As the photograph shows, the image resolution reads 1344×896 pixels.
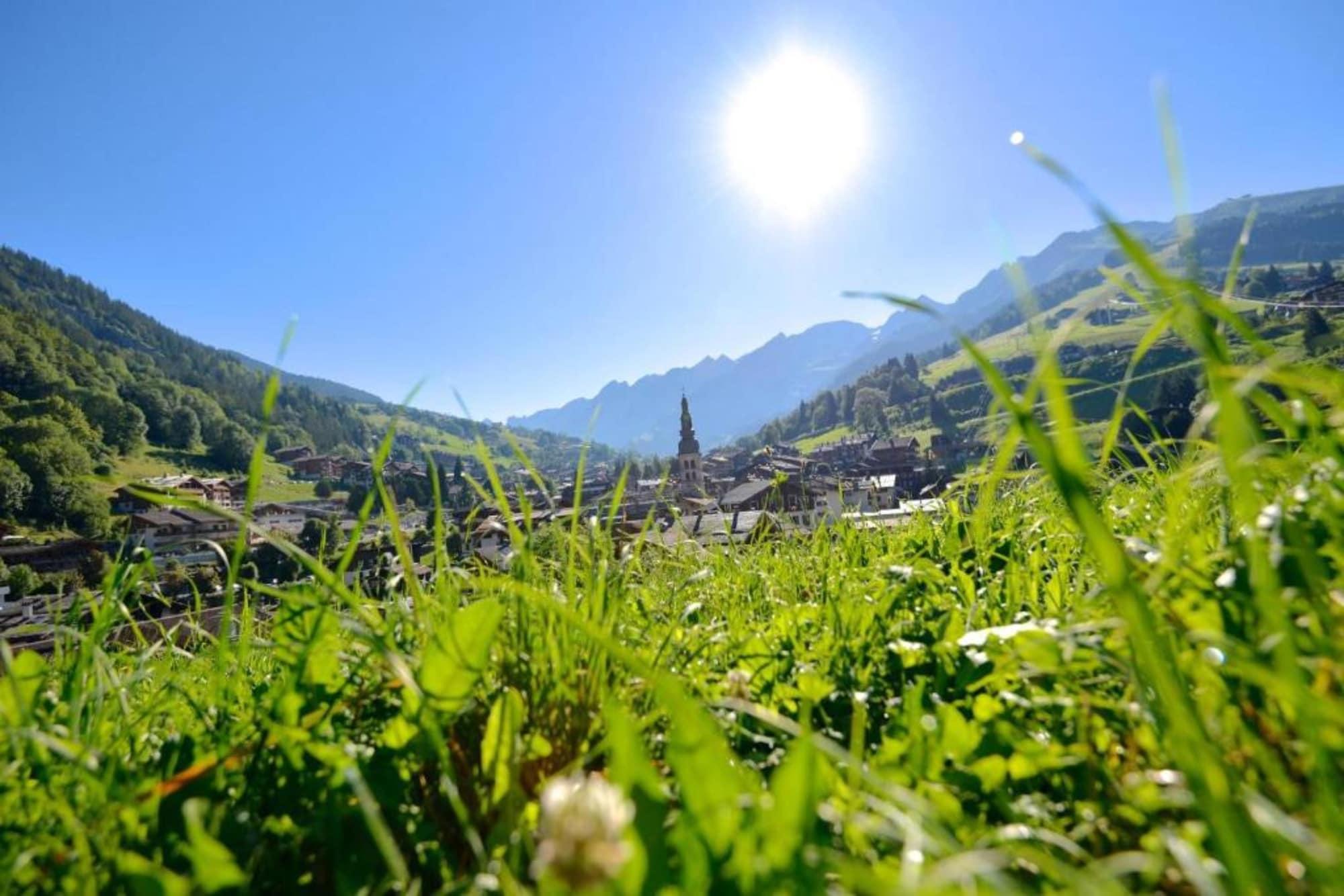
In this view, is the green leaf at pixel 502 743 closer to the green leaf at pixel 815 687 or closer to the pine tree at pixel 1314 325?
the green leaf at pixel 815 687

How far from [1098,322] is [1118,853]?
21728 centimetres

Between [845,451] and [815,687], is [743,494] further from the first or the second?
[845,451]

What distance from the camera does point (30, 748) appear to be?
1.03 metres

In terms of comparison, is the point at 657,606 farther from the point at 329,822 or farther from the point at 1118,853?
the point at 1118,853

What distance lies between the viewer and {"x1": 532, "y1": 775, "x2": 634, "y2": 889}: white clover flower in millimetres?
504

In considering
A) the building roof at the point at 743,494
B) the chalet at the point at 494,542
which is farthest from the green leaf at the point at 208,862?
the building roof at the point at 743,494

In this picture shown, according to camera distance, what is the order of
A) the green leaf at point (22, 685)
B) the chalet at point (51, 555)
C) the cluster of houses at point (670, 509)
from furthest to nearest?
1. the chalet at point (51, 555)
2. the cluster of houses at point (670, 509)
3. the green leaf at point (22, 685)

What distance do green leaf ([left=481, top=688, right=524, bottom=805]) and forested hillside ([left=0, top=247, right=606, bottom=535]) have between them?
46424 millimetres

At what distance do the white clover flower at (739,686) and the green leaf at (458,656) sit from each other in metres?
0.46

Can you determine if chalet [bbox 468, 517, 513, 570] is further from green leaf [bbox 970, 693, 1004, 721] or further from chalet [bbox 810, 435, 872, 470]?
chalet [bbox 810, 435, 872, 470]

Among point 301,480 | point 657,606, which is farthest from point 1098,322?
point 657,606

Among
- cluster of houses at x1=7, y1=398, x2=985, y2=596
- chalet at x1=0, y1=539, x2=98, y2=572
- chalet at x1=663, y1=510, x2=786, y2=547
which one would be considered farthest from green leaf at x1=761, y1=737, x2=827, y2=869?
chalet at x1=0, y1=539, x2=98, y2=572

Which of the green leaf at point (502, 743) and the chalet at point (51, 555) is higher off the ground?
the green leaf at point (502, 743)

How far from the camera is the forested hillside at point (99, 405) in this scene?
82.9 meters
